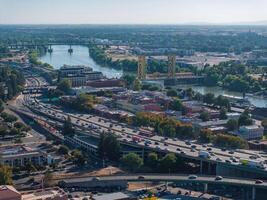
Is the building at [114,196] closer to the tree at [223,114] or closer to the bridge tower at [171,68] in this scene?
the tree at [223,114]

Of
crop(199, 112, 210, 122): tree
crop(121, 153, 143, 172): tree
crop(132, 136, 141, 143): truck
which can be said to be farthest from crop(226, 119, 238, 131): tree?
crop(121, 153, 143, 172): tree

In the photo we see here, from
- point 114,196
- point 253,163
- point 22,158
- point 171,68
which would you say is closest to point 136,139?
Answer: point 22,158

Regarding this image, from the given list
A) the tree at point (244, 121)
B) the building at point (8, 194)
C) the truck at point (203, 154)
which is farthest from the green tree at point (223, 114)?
the building at point (8, 194)

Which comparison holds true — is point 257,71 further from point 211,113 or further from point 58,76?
Answer: point 211,113

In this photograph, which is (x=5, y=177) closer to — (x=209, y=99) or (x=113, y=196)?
(x=113, y=196)

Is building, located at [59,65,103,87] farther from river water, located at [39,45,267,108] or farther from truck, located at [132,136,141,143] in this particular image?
truck, located at [132,136,141,143]

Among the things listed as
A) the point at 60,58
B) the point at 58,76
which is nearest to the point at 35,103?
the point at 58,76

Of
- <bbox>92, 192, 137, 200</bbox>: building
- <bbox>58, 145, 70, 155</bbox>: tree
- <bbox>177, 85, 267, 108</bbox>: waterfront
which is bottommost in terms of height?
<bbox>177, 85, 267, 108</bbox>: waterfront
